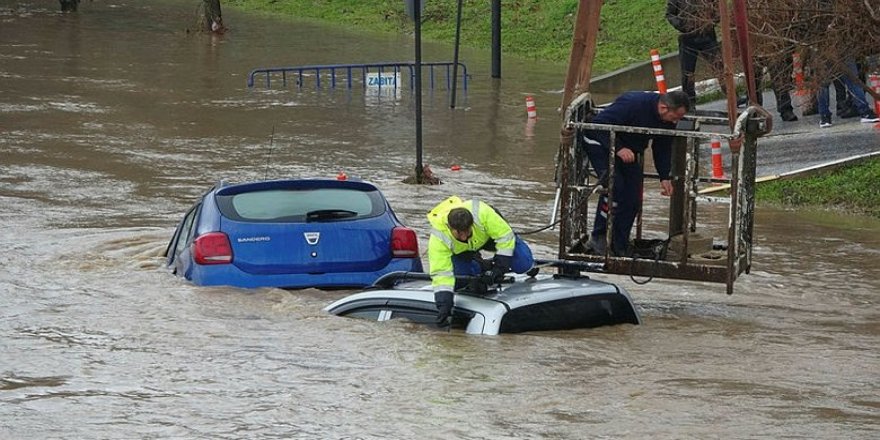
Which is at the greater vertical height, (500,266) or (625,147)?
(625,147)

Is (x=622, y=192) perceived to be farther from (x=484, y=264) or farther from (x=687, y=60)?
(x=687, y=60)

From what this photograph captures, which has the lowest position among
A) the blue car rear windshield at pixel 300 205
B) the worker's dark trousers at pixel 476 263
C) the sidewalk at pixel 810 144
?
the sidewalk at pixel 810 144

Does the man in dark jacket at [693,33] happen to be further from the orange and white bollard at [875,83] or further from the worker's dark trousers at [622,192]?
the worker's dark trousers at [622,192]

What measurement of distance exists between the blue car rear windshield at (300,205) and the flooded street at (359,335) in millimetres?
578

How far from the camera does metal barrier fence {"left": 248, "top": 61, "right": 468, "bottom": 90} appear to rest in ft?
102

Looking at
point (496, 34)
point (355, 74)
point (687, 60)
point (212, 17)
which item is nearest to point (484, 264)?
point (687, 60)

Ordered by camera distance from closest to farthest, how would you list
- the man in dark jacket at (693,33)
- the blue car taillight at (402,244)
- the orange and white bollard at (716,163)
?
1. the blue car taillight at (402,244)
2. the orange and white bollard at (716,163)
3. the man in dark jacket at (693,33)

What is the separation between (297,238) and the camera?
1141 centimetres

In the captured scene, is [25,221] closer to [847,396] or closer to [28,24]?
[847,396]

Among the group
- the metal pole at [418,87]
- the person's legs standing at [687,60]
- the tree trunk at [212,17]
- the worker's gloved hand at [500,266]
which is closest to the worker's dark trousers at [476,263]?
the worker's gloved hand at [500,266]

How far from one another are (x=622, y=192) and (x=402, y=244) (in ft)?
5.72

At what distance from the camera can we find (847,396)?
887cm

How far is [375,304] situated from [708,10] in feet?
35.9

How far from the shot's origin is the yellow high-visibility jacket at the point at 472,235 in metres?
9.96
